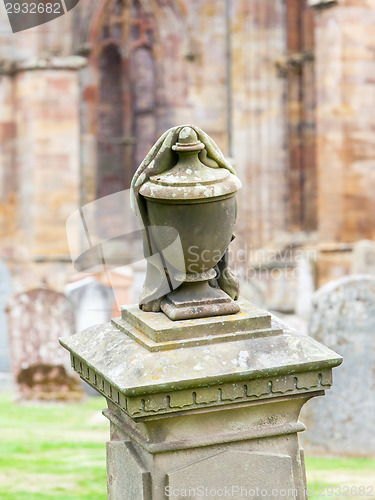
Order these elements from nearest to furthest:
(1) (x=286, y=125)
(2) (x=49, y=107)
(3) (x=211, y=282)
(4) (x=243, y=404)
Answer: (4) (x=243, y=404) → (3) (x=211, y=282) → (2) (x=49, y=107) → (1) (x=286, y=125)

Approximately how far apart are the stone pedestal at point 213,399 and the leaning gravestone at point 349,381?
12.7 ft

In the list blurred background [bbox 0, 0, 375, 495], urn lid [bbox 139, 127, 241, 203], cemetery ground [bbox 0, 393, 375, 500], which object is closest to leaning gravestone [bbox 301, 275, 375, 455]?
cemetery ground [bbox 0, 393, 375, 500]

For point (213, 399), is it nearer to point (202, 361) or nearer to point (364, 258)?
point (202, 361)

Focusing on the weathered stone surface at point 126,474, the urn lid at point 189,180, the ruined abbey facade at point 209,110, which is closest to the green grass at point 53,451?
the weathered stone surface at point 126,474

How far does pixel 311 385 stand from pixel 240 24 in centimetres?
1242

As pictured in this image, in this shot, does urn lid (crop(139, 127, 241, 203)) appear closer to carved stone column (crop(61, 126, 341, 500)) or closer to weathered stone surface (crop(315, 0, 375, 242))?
carved stone column (crop(61, 126, 341, 500))

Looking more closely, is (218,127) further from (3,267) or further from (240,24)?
(3,267)

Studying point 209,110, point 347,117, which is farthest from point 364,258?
point 209,110

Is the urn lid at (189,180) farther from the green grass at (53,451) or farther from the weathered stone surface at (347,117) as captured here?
the weathered stone surface at (347,117)

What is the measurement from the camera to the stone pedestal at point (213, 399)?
11.5 ft

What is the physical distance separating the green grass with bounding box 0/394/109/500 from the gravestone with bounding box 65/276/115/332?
847 millimetres

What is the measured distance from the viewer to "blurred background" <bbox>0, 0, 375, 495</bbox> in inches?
518

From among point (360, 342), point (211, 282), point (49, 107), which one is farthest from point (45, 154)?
point (211, 282)

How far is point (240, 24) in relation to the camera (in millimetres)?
15500
